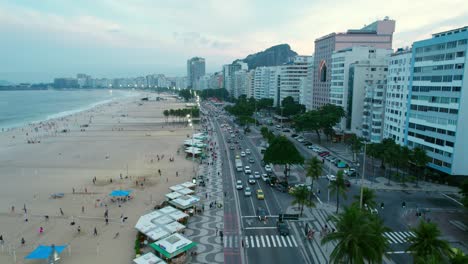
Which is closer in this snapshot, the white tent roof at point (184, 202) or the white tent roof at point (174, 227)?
the white tent roof at point (174, 227)

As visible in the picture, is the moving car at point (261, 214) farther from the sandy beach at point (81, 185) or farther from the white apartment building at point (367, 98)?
the white apartment building at point (367, 98)

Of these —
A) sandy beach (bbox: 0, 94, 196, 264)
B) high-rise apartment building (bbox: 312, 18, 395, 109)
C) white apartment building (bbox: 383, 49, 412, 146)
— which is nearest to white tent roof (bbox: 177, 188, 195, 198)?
sandy beach (bbox: 0, 94, 196, 264)

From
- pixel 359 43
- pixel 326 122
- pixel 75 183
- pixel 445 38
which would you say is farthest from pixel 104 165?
pixel 359 43

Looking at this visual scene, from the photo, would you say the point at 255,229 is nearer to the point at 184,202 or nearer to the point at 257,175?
the point at 184,202

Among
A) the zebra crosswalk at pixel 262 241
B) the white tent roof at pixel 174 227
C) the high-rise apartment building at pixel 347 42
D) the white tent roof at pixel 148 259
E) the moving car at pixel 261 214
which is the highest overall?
the high-rise apartment building at pixel 347 42

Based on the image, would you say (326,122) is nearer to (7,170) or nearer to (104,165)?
(104,165)

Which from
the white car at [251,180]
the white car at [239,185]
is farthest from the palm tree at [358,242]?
the white car at [251,180]

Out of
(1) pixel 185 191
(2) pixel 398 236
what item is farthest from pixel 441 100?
(1) pixel 185 191

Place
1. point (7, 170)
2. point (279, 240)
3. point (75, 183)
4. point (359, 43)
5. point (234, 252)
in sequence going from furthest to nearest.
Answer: point (359, 43)
point (7, 170)
point (75, 183)
point (279, 240)
point (234, 252)
